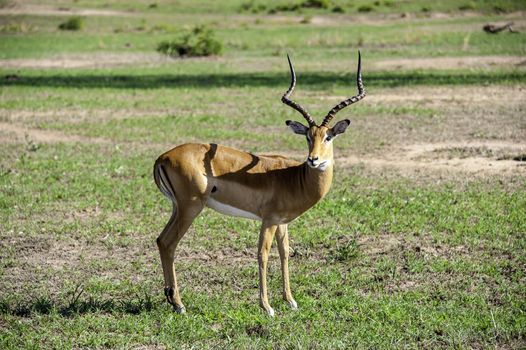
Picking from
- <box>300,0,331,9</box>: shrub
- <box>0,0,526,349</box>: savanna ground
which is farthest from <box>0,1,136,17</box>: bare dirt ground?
<box>0,0,526,349</box>: savanna ground

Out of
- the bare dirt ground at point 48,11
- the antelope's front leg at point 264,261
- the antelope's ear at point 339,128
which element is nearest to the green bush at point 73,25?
the bare dirt ground at point 48,11

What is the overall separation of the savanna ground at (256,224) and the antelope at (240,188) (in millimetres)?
442

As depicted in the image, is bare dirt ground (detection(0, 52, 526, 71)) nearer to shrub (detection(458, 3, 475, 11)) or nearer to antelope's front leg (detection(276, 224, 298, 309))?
antelope's front leg (detection(276, 224, 298, 309))

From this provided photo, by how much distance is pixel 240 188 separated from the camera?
6.93m

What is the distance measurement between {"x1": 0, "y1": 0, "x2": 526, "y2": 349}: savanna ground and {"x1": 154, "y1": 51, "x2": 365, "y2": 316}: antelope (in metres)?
0.44

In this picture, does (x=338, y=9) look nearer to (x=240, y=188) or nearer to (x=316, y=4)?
(x=316, y=4)

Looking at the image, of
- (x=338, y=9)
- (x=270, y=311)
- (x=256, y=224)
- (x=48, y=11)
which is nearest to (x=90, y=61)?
(x=256, y=224)

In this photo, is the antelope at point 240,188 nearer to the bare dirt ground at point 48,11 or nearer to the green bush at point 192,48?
the green bush at point 192,48

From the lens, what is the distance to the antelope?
22.2 ft

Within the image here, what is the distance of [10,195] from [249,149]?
4147 mm

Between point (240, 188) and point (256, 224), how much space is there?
2.77m

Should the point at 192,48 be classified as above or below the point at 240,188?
below

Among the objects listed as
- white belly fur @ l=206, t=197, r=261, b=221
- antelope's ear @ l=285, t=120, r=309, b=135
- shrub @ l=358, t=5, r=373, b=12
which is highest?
antelope's ear @ l=285, t=120, r=309, b=135

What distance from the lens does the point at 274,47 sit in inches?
1284
